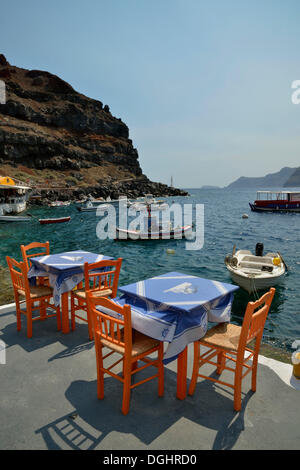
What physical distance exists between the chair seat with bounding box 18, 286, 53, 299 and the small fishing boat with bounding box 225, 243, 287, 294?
8328 mm

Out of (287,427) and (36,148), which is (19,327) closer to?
(287,427)

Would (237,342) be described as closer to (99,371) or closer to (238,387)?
(238,387)

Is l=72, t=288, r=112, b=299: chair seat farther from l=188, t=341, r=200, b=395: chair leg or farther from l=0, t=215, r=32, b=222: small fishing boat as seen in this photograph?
l=0, t=215, r=32, b=222: small fishing boat

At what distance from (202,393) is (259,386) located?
78cm

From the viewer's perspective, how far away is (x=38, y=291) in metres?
5.25

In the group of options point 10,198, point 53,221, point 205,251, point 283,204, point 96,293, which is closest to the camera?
point 96,293

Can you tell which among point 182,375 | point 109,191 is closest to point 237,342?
point 182,375

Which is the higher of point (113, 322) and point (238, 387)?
point (113, 322)

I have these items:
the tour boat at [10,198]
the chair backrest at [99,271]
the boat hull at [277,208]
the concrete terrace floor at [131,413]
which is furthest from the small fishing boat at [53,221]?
the boat hull at [277,208]

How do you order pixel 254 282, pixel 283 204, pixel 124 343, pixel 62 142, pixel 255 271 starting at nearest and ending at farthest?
pixel 124 343 < pixel 254 282 < pixel 255 271 < pixel 283 204 < pixel 62 142

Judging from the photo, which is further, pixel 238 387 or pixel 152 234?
pixel 152 234

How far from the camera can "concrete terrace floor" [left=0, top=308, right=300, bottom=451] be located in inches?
110

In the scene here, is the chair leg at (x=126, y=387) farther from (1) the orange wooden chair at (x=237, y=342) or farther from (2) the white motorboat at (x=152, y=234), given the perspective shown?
(2) the white motorboat at (x=152, y=234)

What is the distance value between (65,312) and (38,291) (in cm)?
68
